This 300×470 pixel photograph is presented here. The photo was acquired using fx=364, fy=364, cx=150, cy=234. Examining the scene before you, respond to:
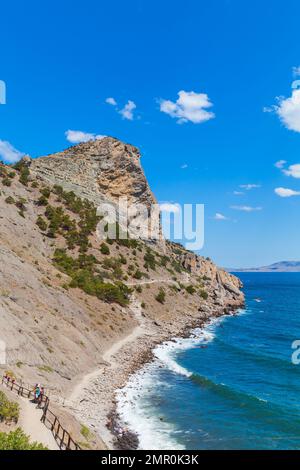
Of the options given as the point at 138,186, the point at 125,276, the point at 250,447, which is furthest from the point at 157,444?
the point at 138,186

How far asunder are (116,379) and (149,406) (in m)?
5.52

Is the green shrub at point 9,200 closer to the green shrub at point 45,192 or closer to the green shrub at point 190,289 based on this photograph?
the green shrub at point 45,192

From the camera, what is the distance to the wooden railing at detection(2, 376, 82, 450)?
18.7 metres

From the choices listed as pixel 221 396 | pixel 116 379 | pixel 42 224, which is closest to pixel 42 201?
pixel 42 224

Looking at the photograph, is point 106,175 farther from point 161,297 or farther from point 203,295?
point 161,297

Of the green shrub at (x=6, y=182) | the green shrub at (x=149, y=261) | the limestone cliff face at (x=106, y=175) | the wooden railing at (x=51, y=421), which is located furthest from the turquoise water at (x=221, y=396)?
the green shrub at (x=6, y=182)

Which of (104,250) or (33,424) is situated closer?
(33,424)

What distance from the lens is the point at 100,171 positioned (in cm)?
9844

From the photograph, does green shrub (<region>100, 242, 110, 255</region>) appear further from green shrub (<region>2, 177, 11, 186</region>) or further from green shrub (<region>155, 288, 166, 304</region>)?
green shrub (<region>2, 177, 11, 186</region>)

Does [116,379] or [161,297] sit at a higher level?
[161,297]

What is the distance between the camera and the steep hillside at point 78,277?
3353cm

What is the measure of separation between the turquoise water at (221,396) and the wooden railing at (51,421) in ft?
21.6

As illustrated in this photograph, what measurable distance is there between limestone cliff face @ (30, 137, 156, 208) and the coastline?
43618 millimetres

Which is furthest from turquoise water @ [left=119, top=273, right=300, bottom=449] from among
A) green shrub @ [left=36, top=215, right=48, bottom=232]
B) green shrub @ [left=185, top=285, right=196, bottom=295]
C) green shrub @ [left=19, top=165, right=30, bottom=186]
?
green shrub @ [left=19, top=165, right=30, bottom=186]
